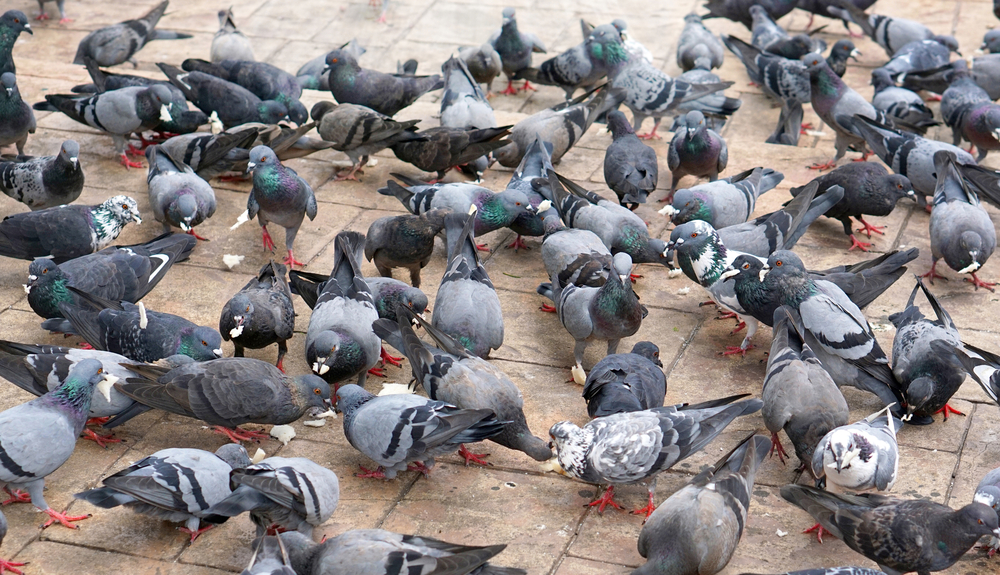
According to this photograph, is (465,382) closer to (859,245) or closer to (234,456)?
(234,456)

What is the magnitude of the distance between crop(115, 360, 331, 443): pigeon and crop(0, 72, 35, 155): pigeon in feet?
13.9

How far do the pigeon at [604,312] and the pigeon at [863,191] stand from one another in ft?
8.28

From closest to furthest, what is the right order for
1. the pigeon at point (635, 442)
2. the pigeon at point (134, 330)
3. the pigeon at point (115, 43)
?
the pigeon at point (635, 442), the pigeon at point (134, 330), the pigeon at point (115, 43)

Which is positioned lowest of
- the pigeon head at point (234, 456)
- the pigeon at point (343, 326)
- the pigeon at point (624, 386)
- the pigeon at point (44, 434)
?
the pigeon at point (624, 386)

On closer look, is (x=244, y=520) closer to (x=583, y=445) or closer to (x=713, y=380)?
(x=583, y=445)

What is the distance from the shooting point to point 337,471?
548 cm

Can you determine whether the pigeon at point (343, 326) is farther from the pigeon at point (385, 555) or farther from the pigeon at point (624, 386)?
the pigeon at point (385, 555)

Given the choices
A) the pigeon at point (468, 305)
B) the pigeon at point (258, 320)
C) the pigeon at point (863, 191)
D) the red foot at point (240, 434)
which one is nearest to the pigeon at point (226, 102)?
the pigeon at point (258, 320)

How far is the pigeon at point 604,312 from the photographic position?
6105mm

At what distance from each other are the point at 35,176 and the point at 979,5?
13.5 metres

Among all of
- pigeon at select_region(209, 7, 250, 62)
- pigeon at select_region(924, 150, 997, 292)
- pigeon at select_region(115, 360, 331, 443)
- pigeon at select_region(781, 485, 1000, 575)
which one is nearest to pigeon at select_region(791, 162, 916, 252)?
pigeon at select_region(924, 150, 997, 292)

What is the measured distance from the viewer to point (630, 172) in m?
8.23

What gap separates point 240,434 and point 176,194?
2.64 metres

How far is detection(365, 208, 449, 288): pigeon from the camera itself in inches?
275
